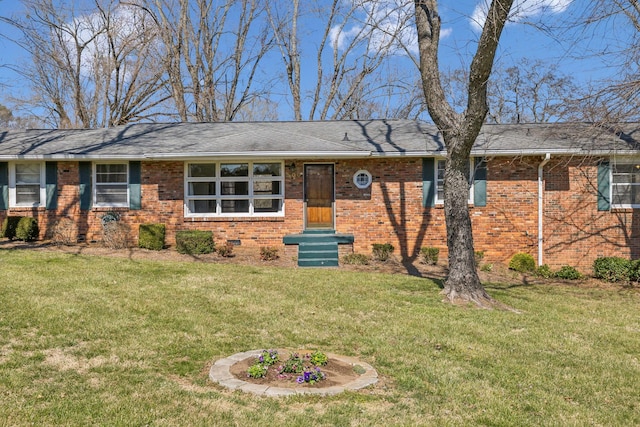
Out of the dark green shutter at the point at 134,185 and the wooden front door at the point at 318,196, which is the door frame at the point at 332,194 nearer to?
the wooden front door at the point at 318,196

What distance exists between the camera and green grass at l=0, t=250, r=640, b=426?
3773 millimetres

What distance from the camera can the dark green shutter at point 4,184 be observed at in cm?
1348

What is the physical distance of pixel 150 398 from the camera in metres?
3.92

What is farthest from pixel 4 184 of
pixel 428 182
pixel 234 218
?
pixel 428 182

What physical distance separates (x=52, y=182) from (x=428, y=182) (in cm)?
1017

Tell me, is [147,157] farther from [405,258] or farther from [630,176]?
[630,176]

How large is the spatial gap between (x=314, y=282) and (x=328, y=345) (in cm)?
374

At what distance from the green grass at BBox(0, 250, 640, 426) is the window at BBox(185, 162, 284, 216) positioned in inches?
156

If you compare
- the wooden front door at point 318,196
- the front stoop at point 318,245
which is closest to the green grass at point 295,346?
the front stoop at point 318,245

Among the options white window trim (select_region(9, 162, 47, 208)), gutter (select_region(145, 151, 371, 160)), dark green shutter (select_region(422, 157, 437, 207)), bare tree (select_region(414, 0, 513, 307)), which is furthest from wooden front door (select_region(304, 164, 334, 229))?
white window trim (select_region(9, 162, 47, 208))

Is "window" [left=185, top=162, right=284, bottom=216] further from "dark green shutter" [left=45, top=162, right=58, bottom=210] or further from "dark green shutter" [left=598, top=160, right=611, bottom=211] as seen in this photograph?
"dark green shutter" [left=598, top=160, right=611, bottom=211]

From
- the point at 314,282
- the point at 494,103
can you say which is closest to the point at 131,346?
the point at 314,282

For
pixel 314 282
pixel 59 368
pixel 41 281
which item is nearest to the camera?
pixel 59 368

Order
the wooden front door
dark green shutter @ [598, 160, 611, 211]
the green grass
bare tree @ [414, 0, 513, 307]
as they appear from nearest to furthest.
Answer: the green grass
bare tree @ [414, 0, 513, 307]
dark green shutter @ [598, 160, 611, 211]
the wooden front door
